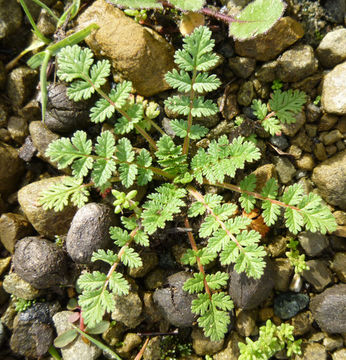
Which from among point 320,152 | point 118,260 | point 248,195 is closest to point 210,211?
point 248,195

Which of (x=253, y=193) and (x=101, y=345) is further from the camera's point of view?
(x=101, y=345)

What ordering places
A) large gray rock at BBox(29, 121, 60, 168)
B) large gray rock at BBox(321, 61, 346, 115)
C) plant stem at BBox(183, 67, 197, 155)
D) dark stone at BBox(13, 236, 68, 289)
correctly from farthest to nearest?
large gray rock at BBox(29, 121, 60, 168) → dark stone at BBox(13, 236, 68, 289) → large gray rock at BBox(321, 61, 346, 115) → plant stem at BBox(183, 67, 197, 155)

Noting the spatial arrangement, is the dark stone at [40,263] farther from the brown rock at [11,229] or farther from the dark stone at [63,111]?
the dark stone at [63,111]

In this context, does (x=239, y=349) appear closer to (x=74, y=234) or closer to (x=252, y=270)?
(x=252, y=270)

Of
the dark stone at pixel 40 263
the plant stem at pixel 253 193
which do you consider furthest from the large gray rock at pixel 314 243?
the dark stone at pixel 40 263

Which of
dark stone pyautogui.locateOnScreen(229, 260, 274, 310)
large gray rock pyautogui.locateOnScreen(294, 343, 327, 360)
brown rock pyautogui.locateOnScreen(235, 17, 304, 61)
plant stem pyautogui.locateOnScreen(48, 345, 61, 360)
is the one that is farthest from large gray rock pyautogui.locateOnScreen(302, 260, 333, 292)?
plant stem pyautogui.locateOnScreen(48, 345, 61, 360)

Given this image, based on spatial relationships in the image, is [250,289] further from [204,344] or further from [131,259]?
[131,259]

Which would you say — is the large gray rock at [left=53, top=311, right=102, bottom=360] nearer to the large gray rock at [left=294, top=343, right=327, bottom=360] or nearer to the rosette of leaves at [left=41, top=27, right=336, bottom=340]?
the rosette of leaves at [left=41, top=27, right=336, bottom=340]
